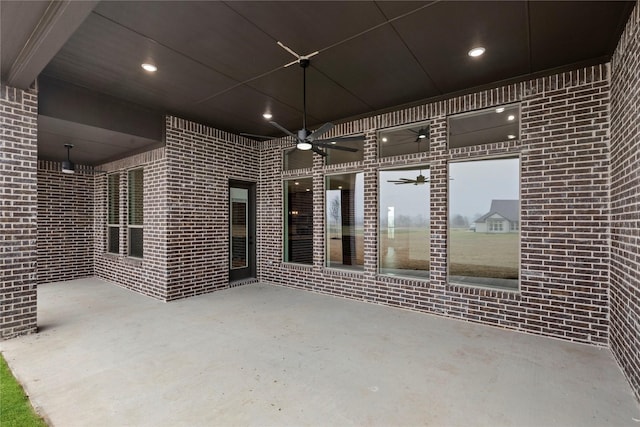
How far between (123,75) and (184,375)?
12.2ft

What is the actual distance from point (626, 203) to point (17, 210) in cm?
681

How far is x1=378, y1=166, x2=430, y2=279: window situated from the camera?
5.09 metres

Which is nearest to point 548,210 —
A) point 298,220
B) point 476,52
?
point 476,52

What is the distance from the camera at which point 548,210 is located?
3.98 metres

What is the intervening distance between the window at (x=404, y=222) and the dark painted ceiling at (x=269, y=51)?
1.24m

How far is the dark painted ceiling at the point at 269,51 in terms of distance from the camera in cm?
276

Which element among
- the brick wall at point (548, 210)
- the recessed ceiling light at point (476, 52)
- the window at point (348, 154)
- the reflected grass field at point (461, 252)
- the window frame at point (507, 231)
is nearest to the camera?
the recessed ceiling light at point (476, 52)

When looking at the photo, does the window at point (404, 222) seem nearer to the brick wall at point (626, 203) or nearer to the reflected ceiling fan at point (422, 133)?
the reflected ceiling fan at point (422, 133)

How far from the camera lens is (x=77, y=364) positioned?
313 centimetres

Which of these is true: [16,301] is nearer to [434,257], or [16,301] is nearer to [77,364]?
[77,364]

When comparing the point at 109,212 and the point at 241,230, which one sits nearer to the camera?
the point at 241,230

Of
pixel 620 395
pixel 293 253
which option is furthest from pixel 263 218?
pixel 620 395

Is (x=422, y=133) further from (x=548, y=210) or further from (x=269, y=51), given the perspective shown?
(x=269, y=51)

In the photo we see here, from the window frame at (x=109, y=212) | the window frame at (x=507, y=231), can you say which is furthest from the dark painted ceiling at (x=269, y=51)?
the window frame at (x=109, y=212)
